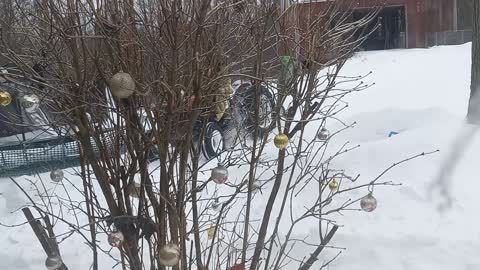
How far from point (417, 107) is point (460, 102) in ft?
2.09

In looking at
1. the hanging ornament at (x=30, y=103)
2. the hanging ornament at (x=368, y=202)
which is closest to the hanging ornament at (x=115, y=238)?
the hanging ornament at (x=30, y=103)

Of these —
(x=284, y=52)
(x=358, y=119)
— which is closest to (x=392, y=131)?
(x=358, y=119)

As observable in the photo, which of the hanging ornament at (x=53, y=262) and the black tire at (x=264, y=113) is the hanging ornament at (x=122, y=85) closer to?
the black tire at (x=264, y=113)

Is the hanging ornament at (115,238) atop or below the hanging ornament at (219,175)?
below

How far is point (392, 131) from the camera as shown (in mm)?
7371

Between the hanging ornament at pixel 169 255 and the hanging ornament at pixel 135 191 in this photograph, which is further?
the hanging ornament at pixel 135 191

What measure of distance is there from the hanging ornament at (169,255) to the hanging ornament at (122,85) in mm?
588

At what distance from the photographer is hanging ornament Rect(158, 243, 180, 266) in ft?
7.30

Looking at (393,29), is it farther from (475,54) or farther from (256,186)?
(256,186)

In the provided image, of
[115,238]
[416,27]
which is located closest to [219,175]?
[115,238]

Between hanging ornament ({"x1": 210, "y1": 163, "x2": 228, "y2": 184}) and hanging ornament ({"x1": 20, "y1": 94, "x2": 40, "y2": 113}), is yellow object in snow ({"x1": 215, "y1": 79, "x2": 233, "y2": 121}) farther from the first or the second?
hanging ornament ({"x1": 20, "y1": 94, "x2": 40, "y2": 113})

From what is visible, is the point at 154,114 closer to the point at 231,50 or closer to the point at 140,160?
the point at 140,160

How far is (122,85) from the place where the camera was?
80.6 inches

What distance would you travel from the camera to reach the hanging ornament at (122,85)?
2.04 meters
